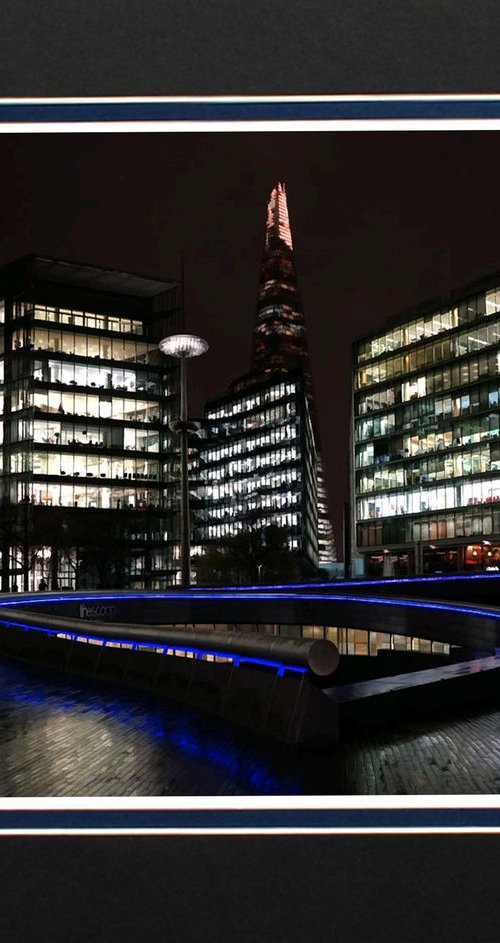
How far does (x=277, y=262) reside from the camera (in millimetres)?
165250

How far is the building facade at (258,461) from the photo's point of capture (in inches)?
4313

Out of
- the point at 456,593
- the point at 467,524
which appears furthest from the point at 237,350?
the point at 467,524

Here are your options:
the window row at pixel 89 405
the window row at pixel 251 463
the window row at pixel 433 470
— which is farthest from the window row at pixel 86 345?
the window row at pixel 251 463

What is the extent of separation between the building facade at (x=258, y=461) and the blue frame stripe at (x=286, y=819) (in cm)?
9321

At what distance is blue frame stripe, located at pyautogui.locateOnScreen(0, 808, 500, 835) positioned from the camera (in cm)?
615

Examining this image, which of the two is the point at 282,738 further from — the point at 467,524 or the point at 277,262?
the point at 277,262

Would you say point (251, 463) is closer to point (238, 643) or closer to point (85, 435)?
point (85, 435)

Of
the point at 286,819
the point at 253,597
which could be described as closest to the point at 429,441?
the point at 253,597

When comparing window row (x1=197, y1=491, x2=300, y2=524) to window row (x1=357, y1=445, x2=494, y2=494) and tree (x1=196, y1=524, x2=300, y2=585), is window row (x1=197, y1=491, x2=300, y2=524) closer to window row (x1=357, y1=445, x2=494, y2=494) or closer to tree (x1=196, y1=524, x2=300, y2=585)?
window row (x1=357, y1=445, x2=494, y2=494)

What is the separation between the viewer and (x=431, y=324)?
65.7m

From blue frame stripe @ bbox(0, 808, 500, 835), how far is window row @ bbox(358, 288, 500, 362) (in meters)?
57.0
